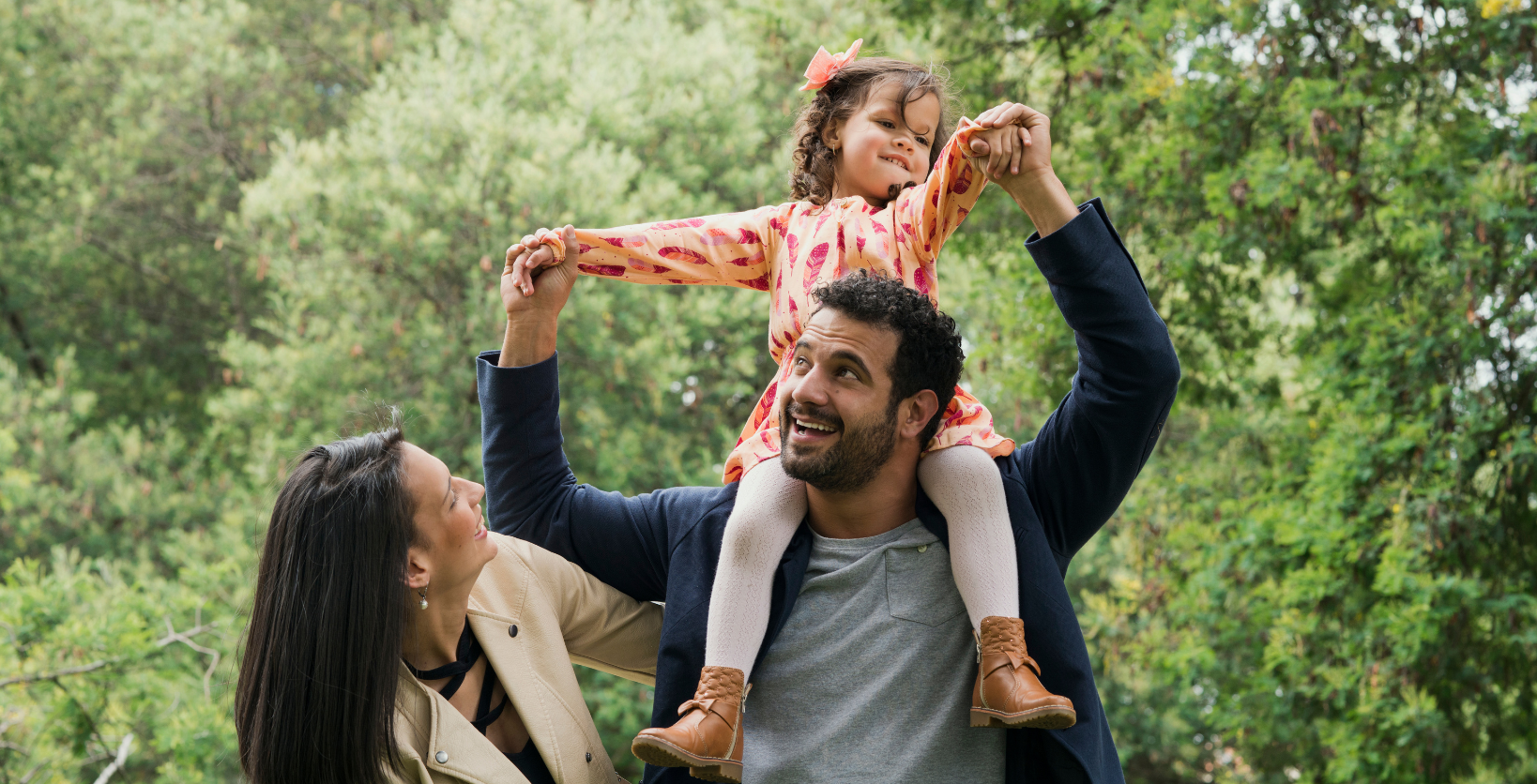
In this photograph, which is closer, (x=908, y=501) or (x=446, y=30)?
(x=908, y=501)

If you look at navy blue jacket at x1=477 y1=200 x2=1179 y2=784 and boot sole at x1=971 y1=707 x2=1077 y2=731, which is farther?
navy blue jacket at x1=477 y1=200 x2=1179 y2=784

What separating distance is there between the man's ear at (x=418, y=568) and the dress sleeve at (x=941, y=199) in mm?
1004

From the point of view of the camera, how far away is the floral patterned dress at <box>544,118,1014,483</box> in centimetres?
221

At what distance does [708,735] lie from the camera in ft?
6.57

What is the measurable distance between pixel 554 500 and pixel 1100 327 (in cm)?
111

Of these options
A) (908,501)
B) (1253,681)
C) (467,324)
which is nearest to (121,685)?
(467,324)

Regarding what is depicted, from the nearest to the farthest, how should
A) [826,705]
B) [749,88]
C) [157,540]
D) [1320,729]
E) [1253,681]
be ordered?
[826,705], [1320,729], [1253,681], [157,540], [749,88]

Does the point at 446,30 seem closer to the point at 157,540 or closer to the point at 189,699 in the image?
the point at 157,540

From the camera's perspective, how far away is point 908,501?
224 centimetres

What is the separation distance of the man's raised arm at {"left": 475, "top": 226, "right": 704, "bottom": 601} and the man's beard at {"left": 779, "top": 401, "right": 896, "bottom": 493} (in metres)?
0.44

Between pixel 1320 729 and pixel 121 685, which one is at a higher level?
pixel 121 685

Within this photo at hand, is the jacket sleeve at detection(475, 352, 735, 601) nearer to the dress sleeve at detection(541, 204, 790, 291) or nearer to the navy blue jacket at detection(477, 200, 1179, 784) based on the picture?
the navy blue jacket at detection(477, 200, 1179, 784)

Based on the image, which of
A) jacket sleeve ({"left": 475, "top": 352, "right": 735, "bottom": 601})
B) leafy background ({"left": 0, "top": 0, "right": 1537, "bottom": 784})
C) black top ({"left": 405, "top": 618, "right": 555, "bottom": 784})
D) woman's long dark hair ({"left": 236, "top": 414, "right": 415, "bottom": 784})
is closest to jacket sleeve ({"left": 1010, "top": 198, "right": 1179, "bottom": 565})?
jacket sleeve ({"left": 475, "top": 352, "right": 735, "bottom": 601})

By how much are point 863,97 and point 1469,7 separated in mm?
4394
